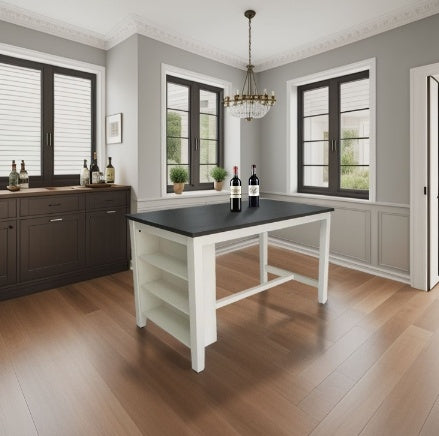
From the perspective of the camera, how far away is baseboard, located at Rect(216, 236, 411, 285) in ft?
13.3

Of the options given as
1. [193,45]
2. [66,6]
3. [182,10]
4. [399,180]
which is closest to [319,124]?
[399,180]

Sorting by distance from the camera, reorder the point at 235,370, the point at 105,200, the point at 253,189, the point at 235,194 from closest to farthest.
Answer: the point at 235,370 < the point at 235,194 < the point at 253,189 < the point at 105,200

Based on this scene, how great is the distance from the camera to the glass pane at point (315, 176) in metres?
5.01

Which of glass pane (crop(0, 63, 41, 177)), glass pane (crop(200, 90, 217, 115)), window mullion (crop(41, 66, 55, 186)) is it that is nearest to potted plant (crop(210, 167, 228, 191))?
glass pane (crop(200, 90, 217, 115))

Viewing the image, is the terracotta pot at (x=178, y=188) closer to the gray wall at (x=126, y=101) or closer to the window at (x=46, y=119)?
the gray wall at (x=126, y=101)

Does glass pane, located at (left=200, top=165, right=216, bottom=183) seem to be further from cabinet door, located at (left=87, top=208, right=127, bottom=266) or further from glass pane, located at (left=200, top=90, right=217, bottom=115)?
cabinet door, located at (left=87, top=208, right=127, bottom=266)

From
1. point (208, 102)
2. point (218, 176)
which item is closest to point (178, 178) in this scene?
point (218, 176)

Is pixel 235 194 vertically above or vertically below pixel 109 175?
below

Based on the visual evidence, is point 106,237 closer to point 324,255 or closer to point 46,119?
point 46,119

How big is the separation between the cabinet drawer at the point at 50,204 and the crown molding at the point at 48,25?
1920 mm

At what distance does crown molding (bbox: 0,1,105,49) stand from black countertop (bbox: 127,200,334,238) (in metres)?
2.71

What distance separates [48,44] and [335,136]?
373cm

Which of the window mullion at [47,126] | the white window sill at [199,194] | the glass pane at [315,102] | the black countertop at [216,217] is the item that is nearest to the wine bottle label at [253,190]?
the black countertop at [216,217]

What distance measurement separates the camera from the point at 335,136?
4.74 meters
